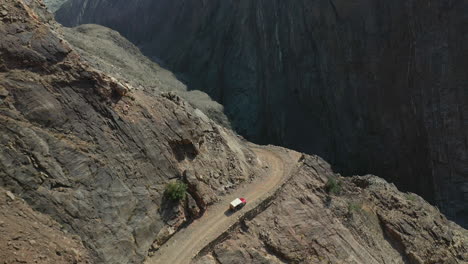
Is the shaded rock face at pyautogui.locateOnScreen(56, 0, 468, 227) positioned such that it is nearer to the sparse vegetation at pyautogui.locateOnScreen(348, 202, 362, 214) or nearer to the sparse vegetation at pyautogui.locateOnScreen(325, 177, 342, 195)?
the sparse vegetation at pyautogui.locateOnScreen(348, 202, 362, 214)

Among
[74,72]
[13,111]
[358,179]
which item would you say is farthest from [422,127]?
[13,111]

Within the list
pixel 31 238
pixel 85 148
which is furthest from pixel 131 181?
pixel 31 238

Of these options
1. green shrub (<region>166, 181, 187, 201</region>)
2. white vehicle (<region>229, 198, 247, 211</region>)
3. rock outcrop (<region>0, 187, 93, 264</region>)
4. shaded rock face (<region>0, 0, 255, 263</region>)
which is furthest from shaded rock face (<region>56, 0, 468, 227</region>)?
rock outcrop (<region>0, 187, 93, 264</region>)

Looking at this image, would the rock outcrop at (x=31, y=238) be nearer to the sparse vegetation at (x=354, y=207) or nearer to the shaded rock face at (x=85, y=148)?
the shaded rock face at (x=85, y=148)

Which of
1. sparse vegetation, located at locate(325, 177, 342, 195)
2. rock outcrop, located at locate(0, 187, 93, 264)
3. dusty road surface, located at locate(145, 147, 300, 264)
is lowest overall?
rock outcrop, located at locate(0, 187, 93, 264)

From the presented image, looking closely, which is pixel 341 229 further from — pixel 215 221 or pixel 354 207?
pixel 215 221

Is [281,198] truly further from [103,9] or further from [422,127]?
[103,9]
